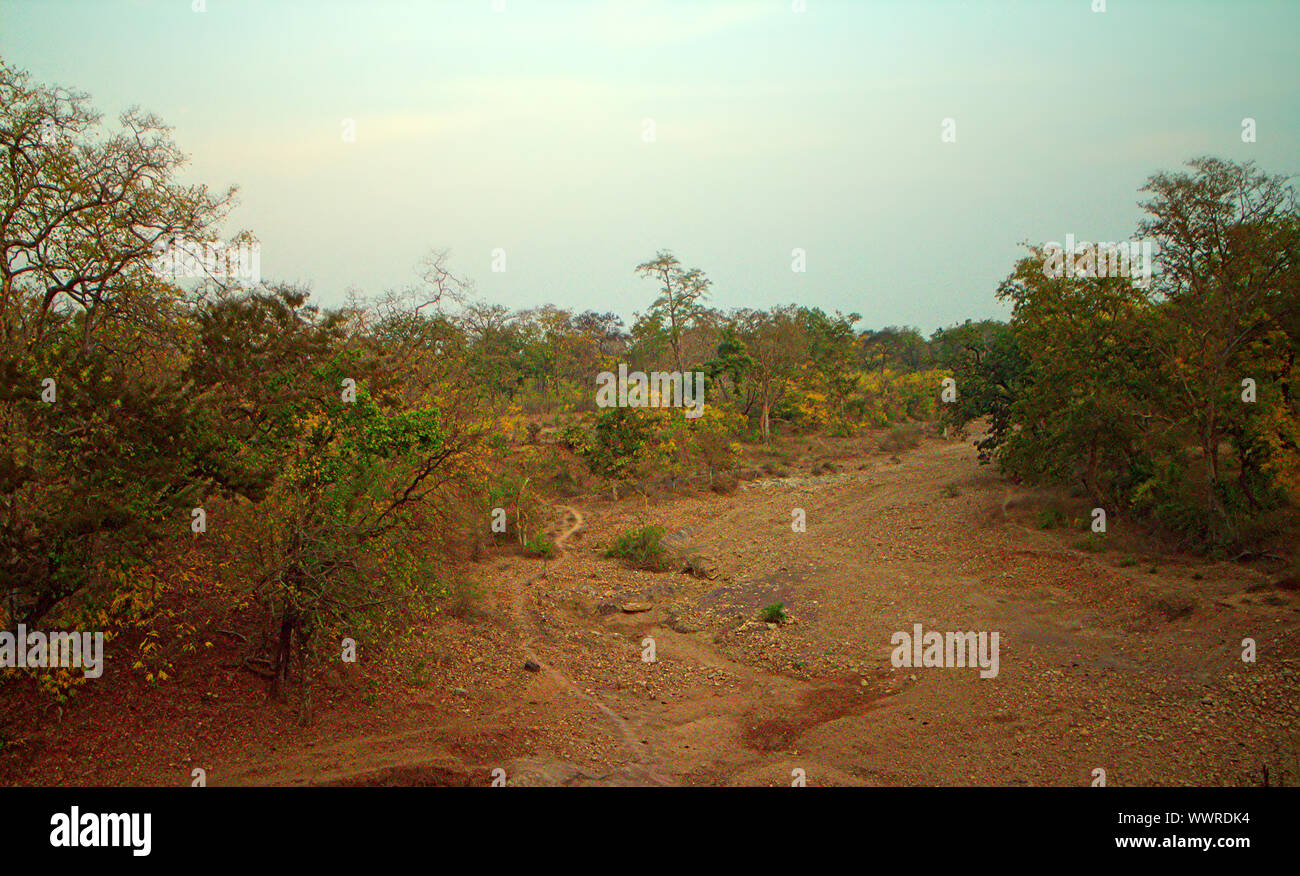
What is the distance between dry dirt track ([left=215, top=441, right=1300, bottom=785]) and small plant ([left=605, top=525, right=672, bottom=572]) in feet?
2.14

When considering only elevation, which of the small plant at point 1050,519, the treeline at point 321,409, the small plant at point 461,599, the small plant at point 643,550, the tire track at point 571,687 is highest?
the treeline at point 321,409

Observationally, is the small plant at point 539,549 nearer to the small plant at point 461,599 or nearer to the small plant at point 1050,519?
the small plant at point 461,599

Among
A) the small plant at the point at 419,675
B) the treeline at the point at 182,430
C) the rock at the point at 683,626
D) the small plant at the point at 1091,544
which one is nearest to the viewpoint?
the treeline at the point at 182,430

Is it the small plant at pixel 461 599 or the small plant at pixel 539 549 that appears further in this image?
the small plant at pixel 539 549

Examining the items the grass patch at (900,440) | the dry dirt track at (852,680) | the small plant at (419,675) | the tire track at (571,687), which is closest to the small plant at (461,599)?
the dry dirt track at (852,680)

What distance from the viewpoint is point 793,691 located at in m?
11.2

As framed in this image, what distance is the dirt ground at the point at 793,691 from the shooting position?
8.16m

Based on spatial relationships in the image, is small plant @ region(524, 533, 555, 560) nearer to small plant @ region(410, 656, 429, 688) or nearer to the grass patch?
small plant @ region(410, 656, 429, 688)

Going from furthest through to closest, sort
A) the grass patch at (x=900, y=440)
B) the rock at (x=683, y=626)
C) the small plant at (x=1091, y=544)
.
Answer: the grass patch at (x=900, y=440) < the small plant at (x=1091, y=544) < the rock at (x=683, y=626)

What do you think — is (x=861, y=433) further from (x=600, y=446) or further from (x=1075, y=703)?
(x=1075, y=703)

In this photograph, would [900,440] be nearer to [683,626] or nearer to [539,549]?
[539,549]

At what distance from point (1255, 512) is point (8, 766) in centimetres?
1969

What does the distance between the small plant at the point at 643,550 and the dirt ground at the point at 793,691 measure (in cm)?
53
